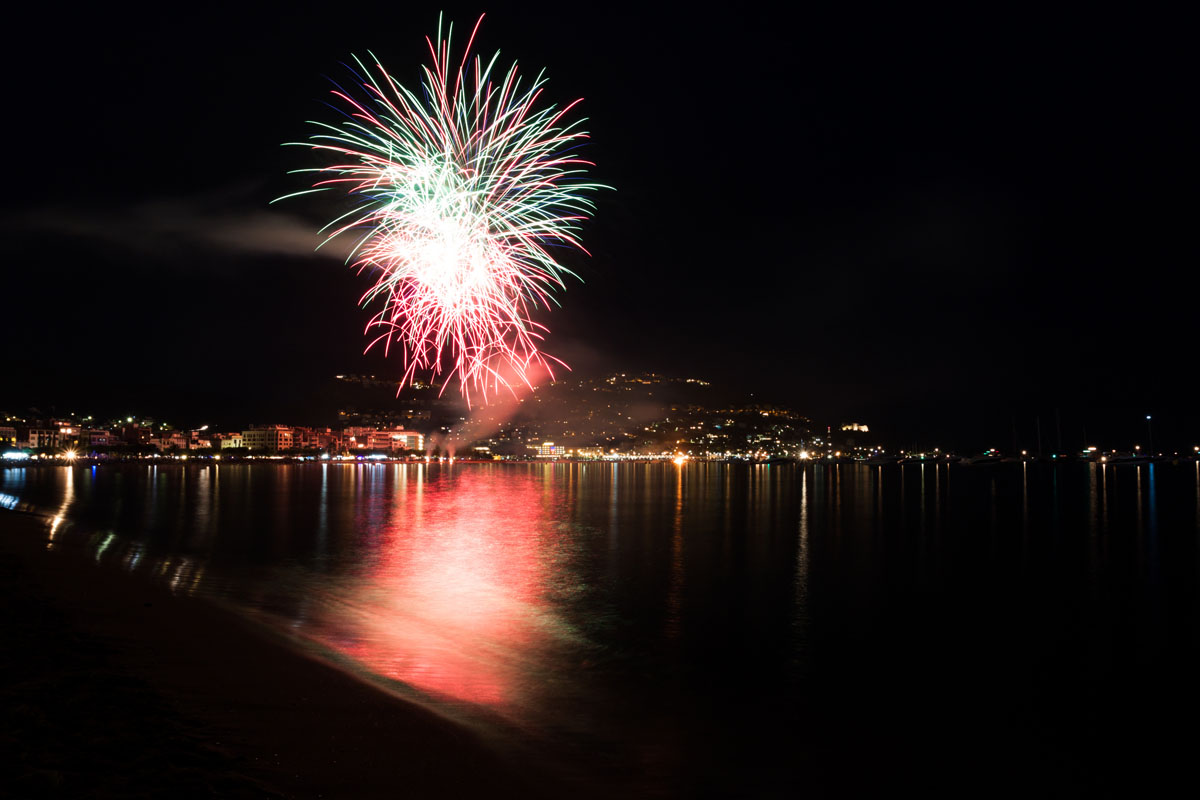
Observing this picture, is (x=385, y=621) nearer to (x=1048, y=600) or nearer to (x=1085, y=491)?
(x=1048, y=600)

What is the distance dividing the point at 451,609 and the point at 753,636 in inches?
174

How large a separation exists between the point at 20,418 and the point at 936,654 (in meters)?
148

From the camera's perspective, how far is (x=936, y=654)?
953 cm

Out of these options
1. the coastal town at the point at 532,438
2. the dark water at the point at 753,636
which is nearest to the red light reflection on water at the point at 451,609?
the dark water at the point at 753,636

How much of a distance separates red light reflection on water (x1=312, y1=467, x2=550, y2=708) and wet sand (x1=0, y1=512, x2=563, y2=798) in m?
0.91

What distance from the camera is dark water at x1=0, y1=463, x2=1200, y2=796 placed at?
619cm

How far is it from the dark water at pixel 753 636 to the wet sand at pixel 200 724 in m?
0.64

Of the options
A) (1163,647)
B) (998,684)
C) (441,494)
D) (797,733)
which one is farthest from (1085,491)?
(797,733)

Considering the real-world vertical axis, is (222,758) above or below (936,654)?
above

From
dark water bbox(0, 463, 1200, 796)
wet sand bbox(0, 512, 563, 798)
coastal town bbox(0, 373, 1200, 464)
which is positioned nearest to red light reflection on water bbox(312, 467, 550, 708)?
dark water bbox(0, 463, 1200, 796)

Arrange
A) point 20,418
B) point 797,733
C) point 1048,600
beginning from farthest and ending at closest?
point 20,418 → point 1048,600 → point 797,733

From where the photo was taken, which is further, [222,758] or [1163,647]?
[1163,647]

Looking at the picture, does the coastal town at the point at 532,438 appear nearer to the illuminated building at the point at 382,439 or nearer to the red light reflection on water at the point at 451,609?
the illuminated building at the point at 382,439

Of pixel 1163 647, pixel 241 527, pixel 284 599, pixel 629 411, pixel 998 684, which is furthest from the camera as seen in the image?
pixel 629 411
